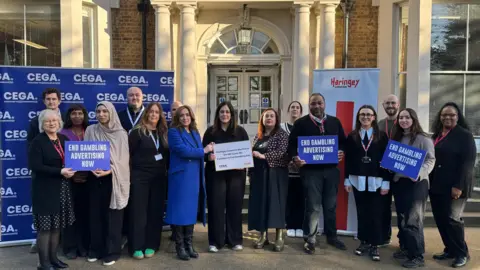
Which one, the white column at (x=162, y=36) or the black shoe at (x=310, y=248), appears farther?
the white column at (x=162, y=36)

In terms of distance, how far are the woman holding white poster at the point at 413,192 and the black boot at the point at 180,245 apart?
2.46 m

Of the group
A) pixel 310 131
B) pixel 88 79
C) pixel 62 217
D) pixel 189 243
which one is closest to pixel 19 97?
pixel 88 79

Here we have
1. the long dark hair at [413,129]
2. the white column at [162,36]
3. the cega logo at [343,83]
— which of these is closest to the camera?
the long dark hair at [413,129]

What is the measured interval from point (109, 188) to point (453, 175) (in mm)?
3753

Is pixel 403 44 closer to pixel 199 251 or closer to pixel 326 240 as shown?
pixel 326 240

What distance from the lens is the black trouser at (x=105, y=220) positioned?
4504 mm

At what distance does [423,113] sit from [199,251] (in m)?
4.87

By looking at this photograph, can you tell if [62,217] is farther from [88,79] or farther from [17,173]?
[88,79]

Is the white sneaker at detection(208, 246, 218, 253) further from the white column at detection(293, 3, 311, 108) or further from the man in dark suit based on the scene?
the white column at detection(293, 3, 311, 108)

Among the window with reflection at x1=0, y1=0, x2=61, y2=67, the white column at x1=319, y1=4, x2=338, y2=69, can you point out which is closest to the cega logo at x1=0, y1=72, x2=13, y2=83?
the window with reflection at x1=0, y1=0, x2=61, y2=67

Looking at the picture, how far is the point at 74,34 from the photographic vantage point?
780 cm

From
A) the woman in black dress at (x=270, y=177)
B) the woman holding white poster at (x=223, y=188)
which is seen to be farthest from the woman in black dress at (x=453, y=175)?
the woman holding white poster at (x=223, y=188)

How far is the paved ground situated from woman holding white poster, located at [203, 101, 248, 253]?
0.25 meters

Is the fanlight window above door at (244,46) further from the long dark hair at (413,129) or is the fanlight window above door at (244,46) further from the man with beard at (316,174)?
the long dark hair at (413,129)
